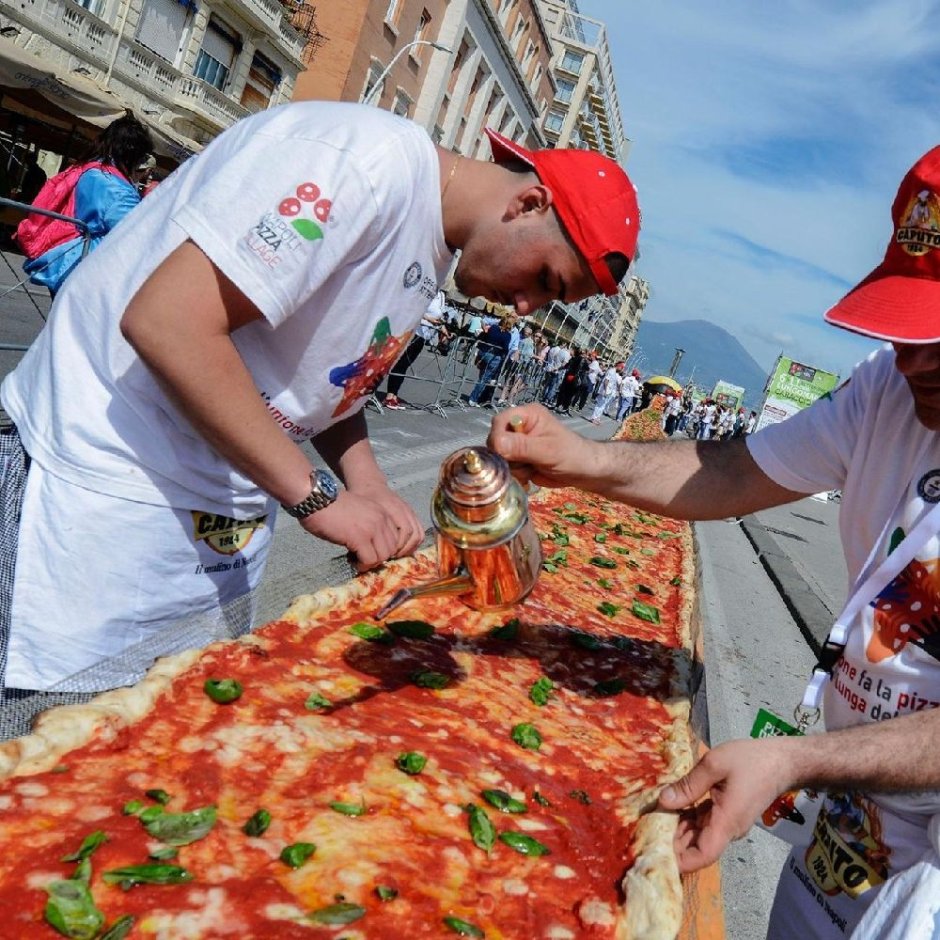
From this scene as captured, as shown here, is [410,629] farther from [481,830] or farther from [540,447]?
[481,830]

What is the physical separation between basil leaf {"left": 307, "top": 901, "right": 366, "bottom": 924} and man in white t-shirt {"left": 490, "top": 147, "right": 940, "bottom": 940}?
2.85ft

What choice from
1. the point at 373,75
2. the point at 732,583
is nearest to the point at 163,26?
the point at 373,75

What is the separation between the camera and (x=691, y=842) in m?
2.28

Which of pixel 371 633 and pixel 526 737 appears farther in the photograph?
pixel 371 633

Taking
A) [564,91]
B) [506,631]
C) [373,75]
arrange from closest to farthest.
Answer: [506,631], [373,75], [564,91]

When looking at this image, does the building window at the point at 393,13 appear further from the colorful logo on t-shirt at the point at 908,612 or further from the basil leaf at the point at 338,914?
the basil leaf at the point at 338,914

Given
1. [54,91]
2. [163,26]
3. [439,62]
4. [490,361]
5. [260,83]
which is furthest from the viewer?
[439,62]

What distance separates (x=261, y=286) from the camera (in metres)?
1.84

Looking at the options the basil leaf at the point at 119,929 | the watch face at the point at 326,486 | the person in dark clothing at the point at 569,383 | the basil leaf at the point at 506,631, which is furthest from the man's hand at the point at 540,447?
the person in dark clothing at the point at 569,383

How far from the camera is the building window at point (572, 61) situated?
87881mm

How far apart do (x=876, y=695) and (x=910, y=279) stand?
39.8 inches

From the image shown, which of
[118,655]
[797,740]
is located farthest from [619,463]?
[118,655]

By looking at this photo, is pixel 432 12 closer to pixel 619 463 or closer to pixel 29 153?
pixel 29 153

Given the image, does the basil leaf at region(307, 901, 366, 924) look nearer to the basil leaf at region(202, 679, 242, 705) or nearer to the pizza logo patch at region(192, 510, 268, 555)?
the basil leaf at region(202, 679, 242, 705)
